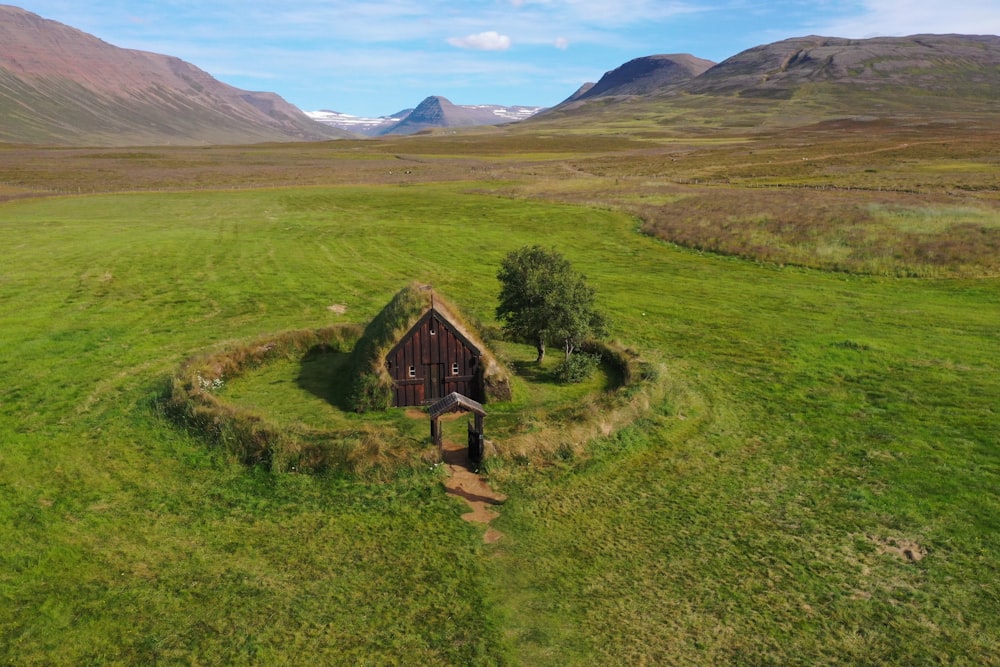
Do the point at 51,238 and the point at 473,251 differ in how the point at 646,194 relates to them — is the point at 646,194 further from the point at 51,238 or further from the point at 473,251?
the point at 51,238

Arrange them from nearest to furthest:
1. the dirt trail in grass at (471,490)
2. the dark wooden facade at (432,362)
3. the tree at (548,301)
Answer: the dirt trail in grass at (471,490) → the dark wooden facade at (432,362) → the tree at (548,301)

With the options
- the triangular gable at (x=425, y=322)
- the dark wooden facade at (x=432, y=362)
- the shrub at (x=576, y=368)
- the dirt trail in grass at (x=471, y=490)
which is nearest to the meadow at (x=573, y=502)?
the dirt trail in grass at (x=471, y=490)

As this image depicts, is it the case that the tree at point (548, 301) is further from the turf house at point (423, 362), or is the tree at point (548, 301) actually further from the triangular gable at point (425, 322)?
the triangular gable at point (425, 322)

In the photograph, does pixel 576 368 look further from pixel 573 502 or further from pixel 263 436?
pixel 263 436

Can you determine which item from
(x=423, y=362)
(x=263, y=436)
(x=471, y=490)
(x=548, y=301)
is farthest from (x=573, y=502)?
(x=548, y=301)

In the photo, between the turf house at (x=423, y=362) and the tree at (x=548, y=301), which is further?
the tree at (x=548, y=301)

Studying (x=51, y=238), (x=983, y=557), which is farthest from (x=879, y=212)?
(x=51, y=238)

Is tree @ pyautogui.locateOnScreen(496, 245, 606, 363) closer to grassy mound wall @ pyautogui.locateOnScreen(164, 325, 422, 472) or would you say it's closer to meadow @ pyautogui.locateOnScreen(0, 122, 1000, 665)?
meadow @ pyautogui.locateOnScreen(0, 122, 1000, 665)
